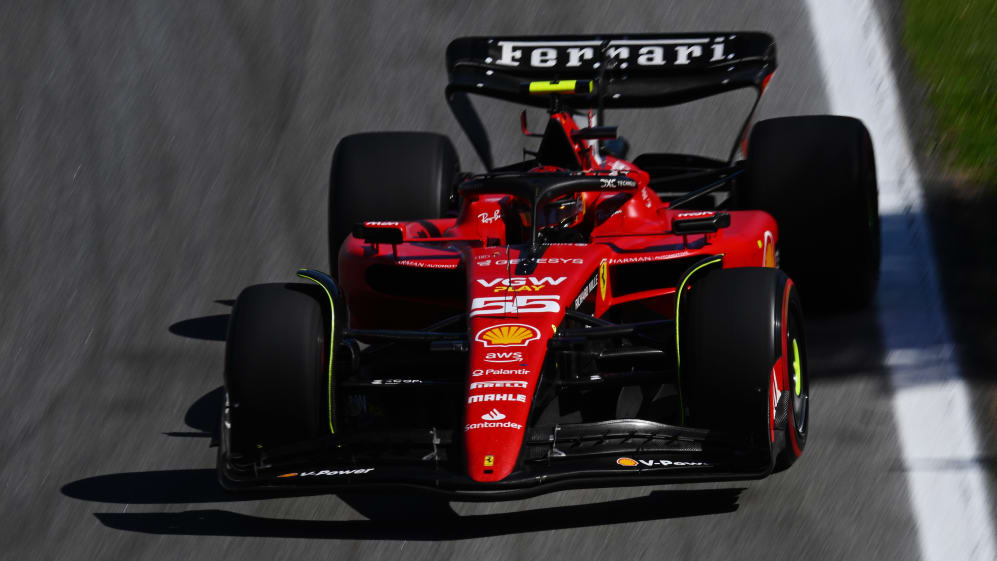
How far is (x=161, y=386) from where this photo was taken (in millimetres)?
9094

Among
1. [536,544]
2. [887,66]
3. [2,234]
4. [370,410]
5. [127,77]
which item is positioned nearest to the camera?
[536,544]

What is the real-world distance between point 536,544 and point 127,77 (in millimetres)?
7839

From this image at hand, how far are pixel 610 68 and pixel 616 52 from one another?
0.13 metres

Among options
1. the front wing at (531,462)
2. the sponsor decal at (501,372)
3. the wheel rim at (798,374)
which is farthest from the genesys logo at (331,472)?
the wheel rim at (798,374)

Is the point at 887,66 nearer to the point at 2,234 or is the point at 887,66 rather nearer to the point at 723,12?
the point at 723,12

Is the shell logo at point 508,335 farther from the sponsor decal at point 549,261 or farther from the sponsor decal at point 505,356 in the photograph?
the sponsor decal at point 549,261

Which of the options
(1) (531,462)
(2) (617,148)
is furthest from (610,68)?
(1) (531,462)

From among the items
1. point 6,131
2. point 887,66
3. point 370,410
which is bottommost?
point 370,410

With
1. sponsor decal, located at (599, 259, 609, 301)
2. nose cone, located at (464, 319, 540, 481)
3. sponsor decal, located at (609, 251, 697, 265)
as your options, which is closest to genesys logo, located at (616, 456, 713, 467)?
nose cone, located at (464, 319, 540, 481)

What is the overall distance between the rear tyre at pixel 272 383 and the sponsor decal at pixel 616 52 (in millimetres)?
3552

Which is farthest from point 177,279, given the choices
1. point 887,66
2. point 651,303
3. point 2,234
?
point 887,66

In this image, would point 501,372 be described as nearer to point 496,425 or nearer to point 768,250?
point 496,425

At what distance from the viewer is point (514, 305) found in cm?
702

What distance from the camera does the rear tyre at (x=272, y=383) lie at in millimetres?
6773
